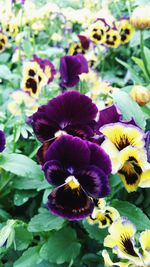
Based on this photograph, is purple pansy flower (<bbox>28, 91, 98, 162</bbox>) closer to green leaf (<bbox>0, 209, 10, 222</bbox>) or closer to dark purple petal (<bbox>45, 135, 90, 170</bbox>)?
dark purple petal (<bbox>45, 135, 90, 170</bbox>)

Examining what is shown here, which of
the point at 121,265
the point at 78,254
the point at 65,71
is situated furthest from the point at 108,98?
the point at 121,265

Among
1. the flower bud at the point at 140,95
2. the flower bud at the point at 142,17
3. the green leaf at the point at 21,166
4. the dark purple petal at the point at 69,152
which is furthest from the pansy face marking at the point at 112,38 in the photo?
the dark purple petal at the point at 69,152

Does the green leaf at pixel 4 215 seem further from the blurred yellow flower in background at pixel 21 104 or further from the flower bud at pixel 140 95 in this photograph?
the flower bud at pixel 140 95

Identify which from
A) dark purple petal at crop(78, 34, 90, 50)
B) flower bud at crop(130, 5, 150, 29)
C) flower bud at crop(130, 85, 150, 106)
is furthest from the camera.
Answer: dark purple petal at crop(78, 34, 90, 50)

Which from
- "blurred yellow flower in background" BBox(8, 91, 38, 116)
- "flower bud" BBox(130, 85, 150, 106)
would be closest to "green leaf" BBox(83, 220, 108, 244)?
"flower bud" BBox(130, 85, 150, 106)

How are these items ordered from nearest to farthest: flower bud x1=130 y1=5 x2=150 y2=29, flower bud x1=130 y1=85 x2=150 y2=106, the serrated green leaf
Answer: flower bud x1=130 y1=85 x2=150 y2=106
flower bud x1=130 y1=5 x2=150 y2=29
the serrated green leaf

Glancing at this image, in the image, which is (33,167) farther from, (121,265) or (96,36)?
(96,36)

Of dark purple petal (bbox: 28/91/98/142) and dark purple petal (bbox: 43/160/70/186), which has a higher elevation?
dark purple petal (bbox: 28/91/98/142)

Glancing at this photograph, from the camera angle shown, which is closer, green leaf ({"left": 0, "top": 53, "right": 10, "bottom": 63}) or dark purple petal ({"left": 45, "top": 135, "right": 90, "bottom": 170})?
dark purple petal ({"left": 45, "top": 135, "right": 90, "bottom": 170})
